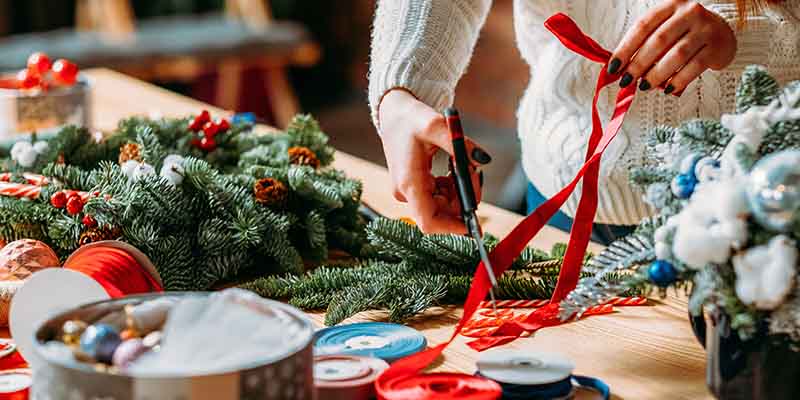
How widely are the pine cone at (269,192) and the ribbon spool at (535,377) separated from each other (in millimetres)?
402

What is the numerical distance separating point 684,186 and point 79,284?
43 cm

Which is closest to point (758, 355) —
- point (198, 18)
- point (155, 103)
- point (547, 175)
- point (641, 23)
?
point (641, 23)

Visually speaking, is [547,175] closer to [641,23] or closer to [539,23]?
[539,23]

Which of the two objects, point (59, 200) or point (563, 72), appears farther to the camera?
point (563, 72)

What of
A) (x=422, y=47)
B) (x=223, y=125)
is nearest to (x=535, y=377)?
(x=422, y=47)

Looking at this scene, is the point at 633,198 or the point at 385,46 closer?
the point at 385,46

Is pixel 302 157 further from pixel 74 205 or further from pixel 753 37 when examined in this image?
pixel 753 37

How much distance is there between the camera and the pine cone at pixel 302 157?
1252 millimetres

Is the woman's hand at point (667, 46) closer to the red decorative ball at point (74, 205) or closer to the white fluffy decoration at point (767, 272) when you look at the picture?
the white fluffy decoration at point (767, 272)

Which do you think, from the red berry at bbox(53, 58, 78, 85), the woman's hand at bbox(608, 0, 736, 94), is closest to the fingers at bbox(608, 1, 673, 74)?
the woman's hand at bbox(608, 0, 736, 94)

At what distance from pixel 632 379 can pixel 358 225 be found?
1.46ft

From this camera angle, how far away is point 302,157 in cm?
125

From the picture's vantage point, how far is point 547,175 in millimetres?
1321

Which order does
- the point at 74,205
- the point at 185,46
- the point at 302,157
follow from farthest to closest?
the point at 185,46
the point at 302,157
the point at 74,205
